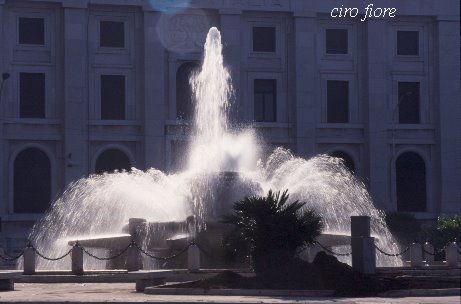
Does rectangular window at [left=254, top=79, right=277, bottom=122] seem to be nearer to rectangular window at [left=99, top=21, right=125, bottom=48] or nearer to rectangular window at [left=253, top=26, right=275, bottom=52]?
rectangular window at [left=253, top=26, right=275, bottom=52]

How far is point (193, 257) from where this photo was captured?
32.0 metres

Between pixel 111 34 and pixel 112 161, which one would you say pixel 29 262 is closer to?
pixel 112 161

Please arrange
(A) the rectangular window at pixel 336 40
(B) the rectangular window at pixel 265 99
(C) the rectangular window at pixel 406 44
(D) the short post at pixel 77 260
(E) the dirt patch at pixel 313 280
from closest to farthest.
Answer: (E) the dirt patch at pixel 313 280, (D) the short post at pixel 77 260, (B) the rectangular window at pixel 265 99, (A) the rectangular window at pixel 336 40, (C) the rectangular window at pixel 406 44

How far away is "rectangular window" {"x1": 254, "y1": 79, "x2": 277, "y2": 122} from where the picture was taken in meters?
67.8

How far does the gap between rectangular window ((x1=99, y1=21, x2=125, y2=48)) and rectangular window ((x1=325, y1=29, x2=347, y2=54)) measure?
40.2ft

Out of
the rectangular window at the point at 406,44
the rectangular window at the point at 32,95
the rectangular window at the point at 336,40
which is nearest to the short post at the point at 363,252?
the rectangular window at the point at 32,95

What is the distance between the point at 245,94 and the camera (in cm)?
6712

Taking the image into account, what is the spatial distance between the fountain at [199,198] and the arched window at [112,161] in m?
10.3

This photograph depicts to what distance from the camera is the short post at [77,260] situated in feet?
109

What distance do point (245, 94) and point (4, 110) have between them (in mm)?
13697

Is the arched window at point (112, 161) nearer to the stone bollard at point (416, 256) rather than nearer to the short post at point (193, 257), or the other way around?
the stone bollard at point (416, 256)

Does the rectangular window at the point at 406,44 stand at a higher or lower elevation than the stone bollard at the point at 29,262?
higher

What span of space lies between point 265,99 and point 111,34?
968 cm

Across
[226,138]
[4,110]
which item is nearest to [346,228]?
[226,138]
